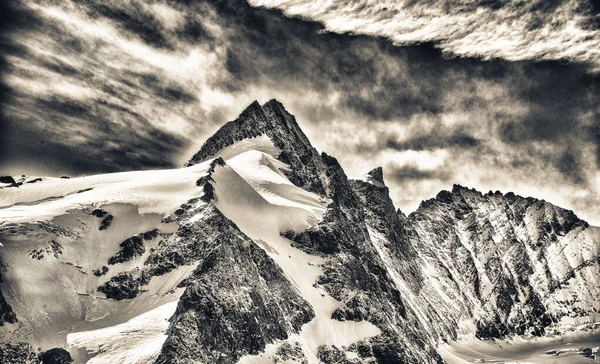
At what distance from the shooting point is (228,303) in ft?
488

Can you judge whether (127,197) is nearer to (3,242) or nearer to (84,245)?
(84,245)

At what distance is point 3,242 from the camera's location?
150 metres

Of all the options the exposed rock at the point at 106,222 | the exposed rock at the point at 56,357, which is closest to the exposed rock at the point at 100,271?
the exposed rock at the point at 106,222

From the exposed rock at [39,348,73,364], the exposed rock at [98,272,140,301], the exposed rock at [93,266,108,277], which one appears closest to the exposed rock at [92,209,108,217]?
the exposed rock at [93,266,108,277]

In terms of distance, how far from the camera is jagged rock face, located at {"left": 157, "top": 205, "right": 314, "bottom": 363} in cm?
13175

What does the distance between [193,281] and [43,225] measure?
167ft

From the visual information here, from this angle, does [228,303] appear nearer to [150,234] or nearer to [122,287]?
[122,287]

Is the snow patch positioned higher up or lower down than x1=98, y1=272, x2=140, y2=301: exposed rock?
lower down

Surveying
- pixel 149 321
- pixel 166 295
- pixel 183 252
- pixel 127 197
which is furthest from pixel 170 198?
pixel 149 321

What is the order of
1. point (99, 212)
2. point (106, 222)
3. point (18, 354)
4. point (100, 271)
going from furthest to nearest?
point (99, 212), point (106, 222), point (100, 271), point (18, 354)

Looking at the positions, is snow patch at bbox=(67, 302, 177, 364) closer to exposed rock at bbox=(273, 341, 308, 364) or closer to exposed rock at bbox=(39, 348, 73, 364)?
exposed rock at bbox=(39, 348, 73, 364)

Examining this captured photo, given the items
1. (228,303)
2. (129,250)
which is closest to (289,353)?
(228,303)

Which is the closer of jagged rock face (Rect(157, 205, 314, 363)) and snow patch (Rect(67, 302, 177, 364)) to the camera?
snow patch (Rect(67, 302, 177, 364))

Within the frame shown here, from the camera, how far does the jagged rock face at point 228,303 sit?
132 meters
